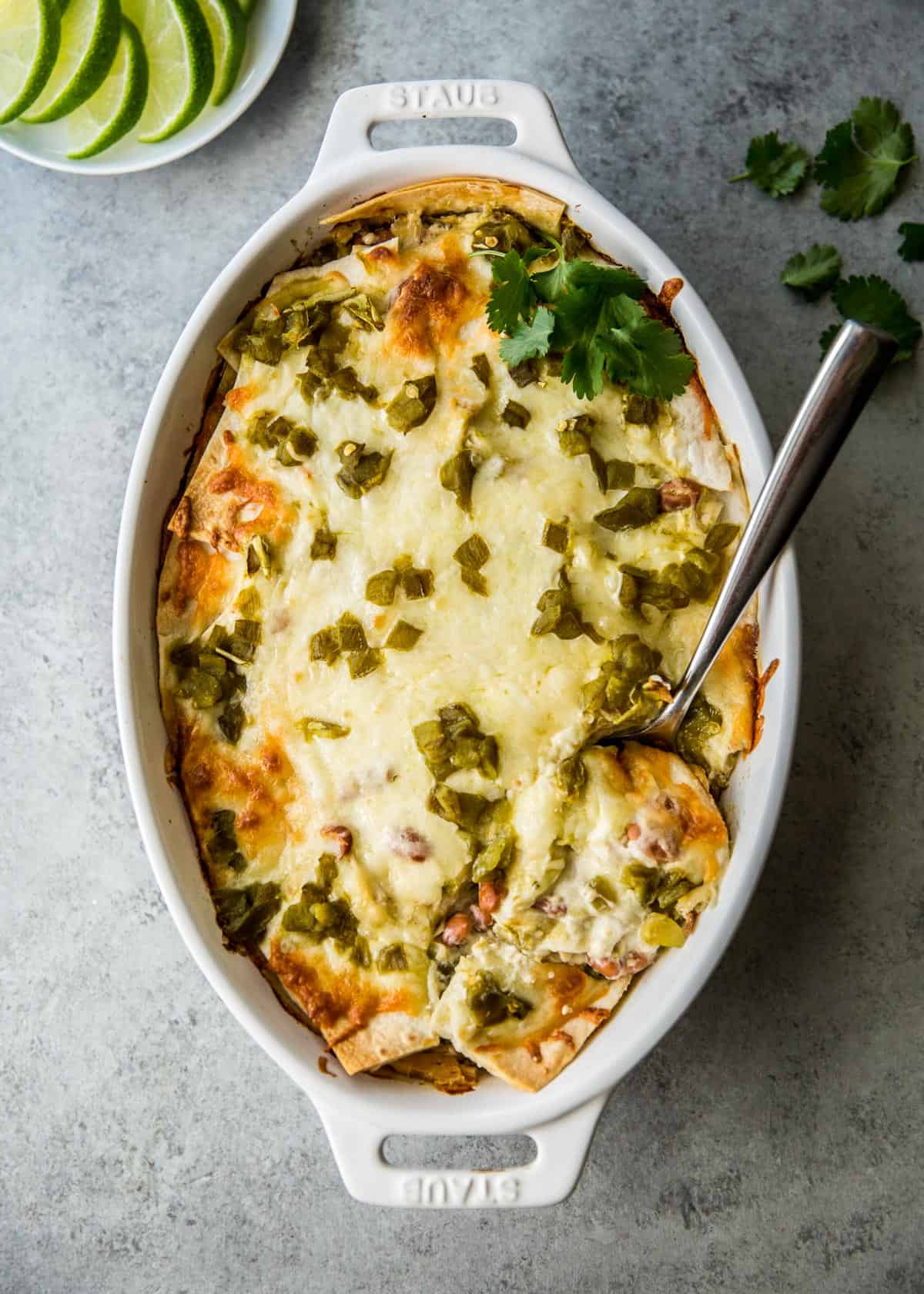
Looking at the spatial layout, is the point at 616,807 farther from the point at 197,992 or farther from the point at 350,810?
the point at 197,992

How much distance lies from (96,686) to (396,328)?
4.49ft

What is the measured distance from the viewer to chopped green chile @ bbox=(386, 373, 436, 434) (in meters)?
2.43

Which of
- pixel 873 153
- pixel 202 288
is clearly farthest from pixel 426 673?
pixel 873 153

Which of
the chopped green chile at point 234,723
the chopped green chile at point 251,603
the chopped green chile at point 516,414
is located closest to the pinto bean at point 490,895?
the chopped green chile at point 234,723

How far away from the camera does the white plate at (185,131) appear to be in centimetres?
299

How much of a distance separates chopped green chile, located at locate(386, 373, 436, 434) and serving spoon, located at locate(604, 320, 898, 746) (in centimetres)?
76

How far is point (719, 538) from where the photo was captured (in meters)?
2.45

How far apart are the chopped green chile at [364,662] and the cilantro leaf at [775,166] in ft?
5.57

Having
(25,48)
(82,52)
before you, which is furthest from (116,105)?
(25,48)

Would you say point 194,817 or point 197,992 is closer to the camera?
point 194,817

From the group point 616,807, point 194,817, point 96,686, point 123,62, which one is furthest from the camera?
point 96,686

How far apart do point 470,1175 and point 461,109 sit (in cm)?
239

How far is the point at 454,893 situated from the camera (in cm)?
245

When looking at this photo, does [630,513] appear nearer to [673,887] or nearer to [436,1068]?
[673,887]
